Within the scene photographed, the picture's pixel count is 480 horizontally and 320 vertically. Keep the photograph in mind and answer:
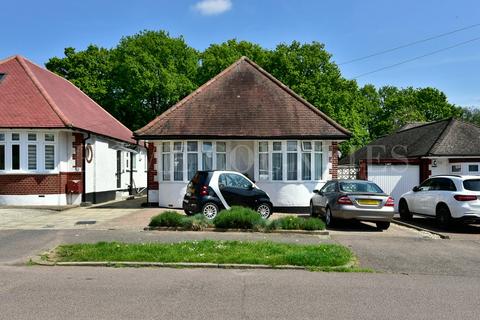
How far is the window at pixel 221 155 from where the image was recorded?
20.5m

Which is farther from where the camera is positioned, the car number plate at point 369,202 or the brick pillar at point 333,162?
the brick pillar at point 333,162

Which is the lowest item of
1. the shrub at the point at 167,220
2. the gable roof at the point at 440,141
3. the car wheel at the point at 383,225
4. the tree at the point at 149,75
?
the car wheel at the point at 383,225

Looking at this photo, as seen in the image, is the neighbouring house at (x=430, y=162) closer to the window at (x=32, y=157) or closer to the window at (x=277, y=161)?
the window at (x=277, y=161)

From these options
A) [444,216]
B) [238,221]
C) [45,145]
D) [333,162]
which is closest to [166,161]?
[45,145]

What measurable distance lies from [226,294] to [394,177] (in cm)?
1619

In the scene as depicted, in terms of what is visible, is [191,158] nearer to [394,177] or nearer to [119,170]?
[394,177]

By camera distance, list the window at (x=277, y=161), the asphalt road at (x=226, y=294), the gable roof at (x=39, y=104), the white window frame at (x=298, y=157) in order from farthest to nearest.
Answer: the gable roof at (x=39, y=104) → the window at (x=277, y=161) → the white window frame at (x=298, y=157) → the asphalt road at (x=226, y=294)

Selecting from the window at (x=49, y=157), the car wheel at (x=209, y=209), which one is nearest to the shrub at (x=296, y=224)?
the car wheel at (x=209, y=209)

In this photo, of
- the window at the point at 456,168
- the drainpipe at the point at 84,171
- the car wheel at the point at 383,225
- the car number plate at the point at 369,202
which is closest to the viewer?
the car number plate at the point at 369,202

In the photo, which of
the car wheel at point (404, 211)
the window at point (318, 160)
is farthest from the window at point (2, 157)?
the car wheel at point (404, 211)

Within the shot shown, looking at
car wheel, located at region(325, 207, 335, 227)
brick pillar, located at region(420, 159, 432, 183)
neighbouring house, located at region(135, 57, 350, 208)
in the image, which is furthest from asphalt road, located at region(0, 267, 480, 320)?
brick pillar, located at region(420, 159, 432, 183)

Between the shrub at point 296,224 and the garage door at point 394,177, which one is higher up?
the garage door at point 394,177

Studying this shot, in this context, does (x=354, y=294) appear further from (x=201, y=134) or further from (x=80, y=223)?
(x=201, y=134)

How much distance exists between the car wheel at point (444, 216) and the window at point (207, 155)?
8.98 metres
